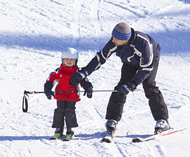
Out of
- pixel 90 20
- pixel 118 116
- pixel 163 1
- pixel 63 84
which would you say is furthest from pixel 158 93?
pixel 163 1

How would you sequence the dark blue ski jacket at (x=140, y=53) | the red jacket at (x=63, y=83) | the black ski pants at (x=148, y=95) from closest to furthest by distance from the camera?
the dark blue ski jacket at (x=140, y=53), the red jacket at (x=63, y=83), the black ski pants at (x=148, y=95)

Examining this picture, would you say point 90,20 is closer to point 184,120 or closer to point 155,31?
point 155,31

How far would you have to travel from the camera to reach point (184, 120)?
4.56m

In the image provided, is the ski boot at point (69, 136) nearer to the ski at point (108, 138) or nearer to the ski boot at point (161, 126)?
the ski at point (108, 138)

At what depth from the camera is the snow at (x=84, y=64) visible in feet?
12.3

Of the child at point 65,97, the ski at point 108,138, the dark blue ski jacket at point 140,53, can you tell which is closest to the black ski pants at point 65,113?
the child at point 65,97

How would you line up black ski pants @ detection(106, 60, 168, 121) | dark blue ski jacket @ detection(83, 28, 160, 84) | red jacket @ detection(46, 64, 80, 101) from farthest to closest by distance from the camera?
black ski pants @ detection(106, 60, 168, 121) < red jacket @ detection(46, 64, 80, 101) < dark blue ski jacket @ detection(83, 28, 160, 84)

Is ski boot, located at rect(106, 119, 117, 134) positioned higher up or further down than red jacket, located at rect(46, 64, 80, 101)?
further down

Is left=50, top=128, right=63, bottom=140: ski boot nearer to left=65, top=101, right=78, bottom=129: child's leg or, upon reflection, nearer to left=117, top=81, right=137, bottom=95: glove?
left=65, top=101, right=78, bottom=129: child's leg

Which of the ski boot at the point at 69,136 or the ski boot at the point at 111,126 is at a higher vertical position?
the ski boot at the point at 111,126

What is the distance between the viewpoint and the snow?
148 inches

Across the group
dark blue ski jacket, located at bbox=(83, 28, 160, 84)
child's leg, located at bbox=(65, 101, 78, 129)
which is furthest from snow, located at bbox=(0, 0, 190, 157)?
dark blue ski jacket, located at bbox=(83, 28, 160, 84)

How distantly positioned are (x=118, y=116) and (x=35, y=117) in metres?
1.27

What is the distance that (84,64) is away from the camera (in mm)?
7234
